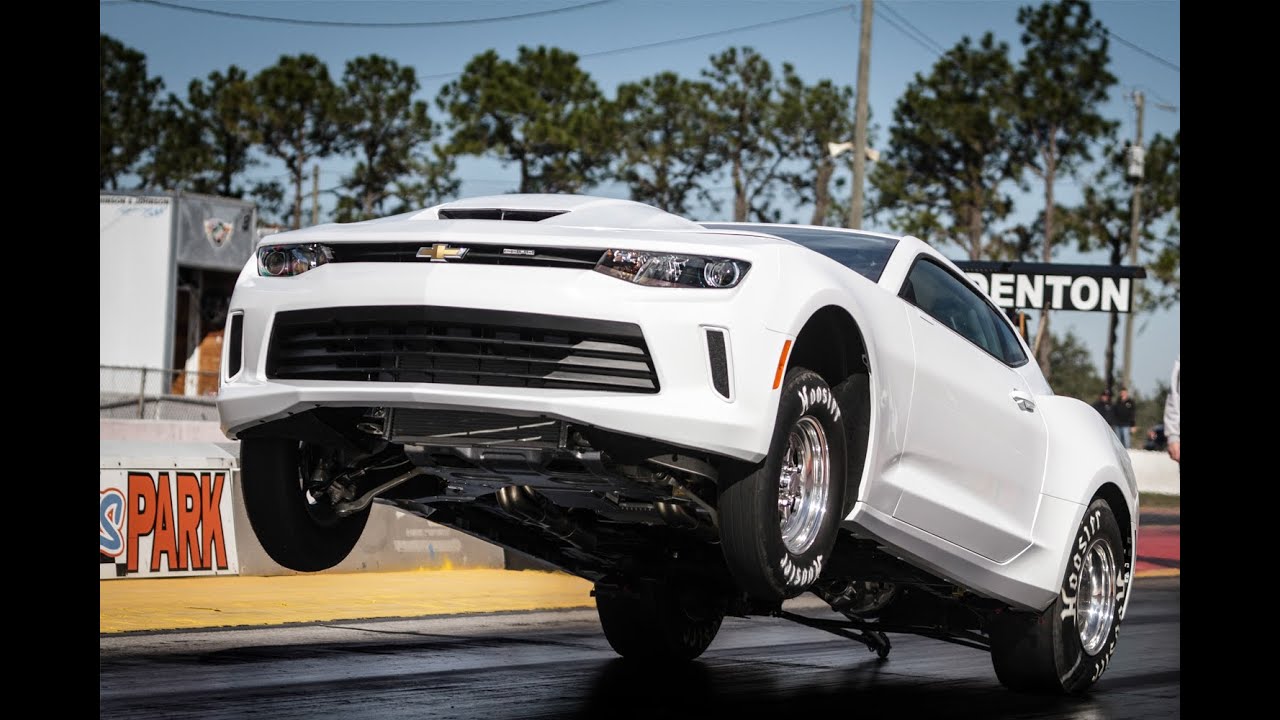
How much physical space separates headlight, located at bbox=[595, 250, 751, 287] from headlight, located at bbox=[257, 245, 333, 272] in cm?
99

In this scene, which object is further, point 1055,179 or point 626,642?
point 1055,179

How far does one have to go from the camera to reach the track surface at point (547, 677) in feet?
21.1

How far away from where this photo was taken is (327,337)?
16.4 ft

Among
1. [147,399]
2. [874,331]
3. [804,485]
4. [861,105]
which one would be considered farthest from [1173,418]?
[147,399]

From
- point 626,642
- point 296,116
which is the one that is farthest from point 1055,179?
point 626,642

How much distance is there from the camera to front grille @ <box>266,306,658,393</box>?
15.5ft

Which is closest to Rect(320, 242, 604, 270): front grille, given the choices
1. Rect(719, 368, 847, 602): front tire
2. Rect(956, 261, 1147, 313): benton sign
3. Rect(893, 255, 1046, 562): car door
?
Rect(719, 368, 847, 602): front tire

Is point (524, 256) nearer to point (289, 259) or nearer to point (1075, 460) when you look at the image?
point (289, 259)

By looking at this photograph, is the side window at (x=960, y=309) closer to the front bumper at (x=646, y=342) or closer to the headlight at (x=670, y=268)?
the headlight at (x=670, y=268)
